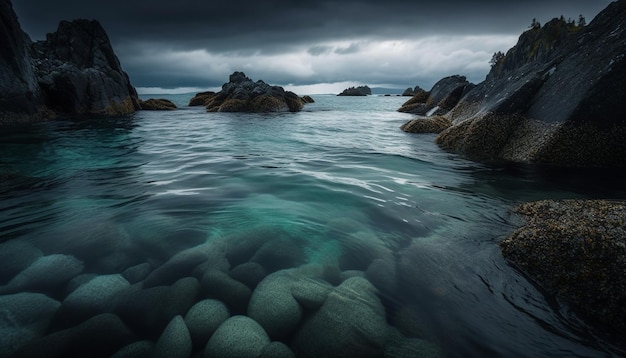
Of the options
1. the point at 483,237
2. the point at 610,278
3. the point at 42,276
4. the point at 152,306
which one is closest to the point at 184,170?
the point at 42,276

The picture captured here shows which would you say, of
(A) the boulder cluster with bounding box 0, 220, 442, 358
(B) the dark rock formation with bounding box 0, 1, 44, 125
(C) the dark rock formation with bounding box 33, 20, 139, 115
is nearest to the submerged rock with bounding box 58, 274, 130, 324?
(A) the boulder cluster with bounding box 0, 220, 442, 358

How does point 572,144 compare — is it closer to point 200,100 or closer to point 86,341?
point 86,341

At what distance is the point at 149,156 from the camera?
9609mm

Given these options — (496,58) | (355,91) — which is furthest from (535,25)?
(355,91)

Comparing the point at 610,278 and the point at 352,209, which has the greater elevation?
the point at 610,278

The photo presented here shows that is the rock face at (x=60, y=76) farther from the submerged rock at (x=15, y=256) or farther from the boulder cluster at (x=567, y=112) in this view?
the boulder cluster at (x=567, y=112)

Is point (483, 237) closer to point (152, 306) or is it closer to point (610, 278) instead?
point (610, 278)

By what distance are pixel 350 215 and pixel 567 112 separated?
6.25 m

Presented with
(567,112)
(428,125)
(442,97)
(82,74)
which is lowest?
(428,125)

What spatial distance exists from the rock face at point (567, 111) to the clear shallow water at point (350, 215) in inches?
33.5

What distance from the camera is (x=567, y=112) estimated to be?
23.9 feet

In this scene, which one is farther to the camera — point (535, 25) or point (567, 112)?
point (535, 25)

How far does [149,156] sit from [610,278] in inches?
413

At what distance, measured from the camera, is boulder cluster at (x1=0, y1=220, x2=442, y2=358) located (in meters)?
2.47
